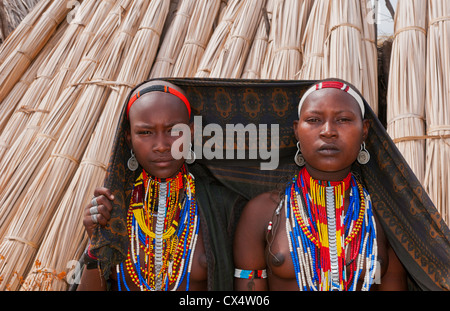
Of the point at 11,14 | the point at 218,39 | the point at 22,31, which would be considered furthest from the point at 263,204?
the point at 11,14

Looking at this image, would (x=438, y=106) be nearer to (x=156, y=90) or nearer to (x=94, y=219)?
(x=156, y=90)

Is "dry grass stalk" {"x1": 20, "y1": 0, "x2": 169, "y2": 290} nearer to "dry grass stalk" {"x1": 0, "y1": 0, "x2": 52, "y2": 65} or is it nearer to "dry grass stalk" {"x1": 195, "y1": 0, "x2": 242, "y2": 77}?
"dry grass stalk" {"x1": 195, "y1": 0, "x2": 242, "y2": 77}

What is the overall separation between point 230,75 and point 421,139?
4.24ft

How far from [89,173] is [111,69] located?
0.85 m

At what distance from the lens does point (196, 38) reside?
12.8 ft

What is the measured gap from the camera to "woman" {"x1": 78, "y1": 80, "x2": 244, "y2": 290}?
82.4 inches

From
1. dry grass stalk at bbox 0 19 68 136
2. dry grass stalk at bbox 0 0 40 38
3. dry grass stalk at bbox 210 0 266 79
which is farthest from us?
dry grass stalk at bbox 0 0 40 38

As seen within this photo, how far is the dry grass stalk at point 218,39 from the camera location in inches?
141

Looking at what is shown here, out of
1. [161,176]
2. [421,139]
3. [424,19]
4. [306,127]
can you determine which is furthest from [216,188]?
[424,19]

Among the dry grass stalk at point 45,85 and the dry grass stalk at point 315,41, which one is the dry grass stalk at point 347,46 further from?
the dry grass stalk at point 45,85

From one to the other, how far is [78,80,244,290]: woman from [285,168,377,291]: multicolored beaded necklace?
301mm

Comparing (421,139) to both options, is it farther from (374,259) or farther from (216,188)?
(216,188)

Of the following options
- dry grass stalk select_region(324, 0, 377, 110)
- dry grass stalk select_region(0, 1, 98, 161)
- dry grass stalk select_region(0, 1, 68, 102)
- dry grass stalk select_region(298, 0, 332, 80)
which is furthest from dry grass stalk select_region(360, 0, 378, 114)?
dry grass stalk select_region(0, 1, 68, 102)

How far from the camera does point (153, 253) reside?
7.30 feet
